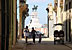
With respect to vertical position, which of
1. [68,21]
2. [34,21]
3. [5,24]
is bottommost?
[5,24]

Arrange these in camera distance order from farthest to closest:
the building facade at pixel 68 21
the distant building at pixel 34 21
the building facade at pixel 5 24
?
the distant building at pixel 34 21, the building facade at pixel 68 21, the building facade at pixel 5 24

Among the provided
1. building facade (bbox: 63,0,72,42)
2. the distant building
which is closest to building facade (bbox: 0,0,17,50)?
building facade (bbox: 63,0,72,42)

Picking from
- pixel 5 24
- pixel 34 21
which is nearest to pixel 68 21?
pixel 5 24

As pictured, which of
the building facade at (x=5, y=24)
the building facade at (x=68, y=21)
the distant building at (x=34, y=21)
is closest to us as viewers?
the building facade at (x=5, y=24)

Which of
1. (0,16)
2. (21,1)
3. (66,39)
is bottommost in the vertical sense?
(66,39)

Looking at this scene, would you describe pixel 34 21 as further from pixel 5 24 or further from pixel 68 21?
pixel 5 24

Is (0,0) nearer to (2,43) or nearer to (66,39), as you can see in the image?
(2,43)

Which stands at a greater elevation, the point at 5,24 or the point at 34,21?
the point at 34,21

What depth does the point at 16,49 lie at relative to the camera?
21.6m

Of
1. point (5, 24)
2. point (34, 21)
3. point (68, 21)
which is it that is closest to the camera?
point (5, 24)

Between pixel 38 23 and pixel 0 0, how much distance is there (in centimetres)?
6150

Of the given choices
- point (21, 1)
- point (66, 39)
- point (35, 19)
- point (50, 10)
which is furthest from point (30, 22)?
point (66, 39)

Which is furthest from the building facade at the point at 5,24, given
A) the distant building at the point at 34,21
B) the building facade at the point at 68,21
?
the distant building at the point at 34,21

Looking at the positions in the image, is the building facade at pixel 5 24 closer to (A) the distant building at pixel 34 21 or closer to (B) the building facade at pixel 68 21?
(B) the building facade at pixel 68 21
